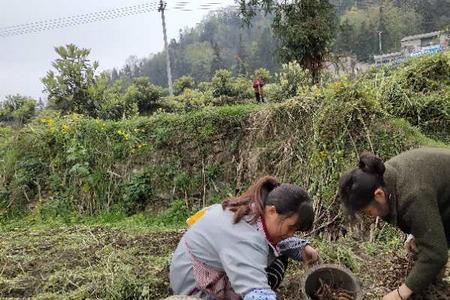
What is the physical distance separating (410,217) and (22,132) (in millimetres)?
7588

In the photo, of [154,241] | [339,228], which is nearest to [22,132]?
[154,241]

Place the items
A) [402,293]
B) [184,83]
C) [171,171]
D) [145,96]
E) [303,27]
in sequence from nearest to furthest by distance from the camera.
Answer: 1. [402,293]
2. [171,171]
3. [303,27]
4. [145,96]
5. [184,83]

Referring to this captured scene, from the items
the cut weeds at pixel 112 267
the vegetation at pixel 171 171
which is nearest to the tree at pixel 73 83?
the vegetation at pixel 171 171

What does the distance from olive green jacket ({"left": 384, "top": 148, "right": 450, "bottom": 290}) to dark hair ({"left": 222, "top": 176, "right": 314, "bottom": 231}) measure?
386 mm

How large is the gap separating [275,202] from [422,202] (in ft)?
2.18

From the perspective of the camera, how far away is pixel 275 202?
93.6 inches

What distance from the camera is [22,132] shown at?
845cm

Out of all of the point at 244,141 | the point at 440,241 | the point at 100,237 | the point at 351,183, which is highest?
the point at 351,183

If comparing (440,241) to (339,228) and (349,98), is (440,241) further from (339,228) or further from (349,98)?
(349,98)

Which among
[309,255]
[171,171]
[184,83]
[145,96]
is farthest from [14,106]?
[309,255]

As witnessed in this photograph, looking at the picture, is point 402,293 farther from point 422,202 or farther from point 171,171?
point 171,171

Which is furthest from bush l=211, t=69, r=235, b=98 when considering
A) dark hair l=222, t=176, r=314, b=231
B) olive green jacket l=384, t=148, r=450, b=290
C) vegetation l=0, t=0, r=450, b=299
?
olive green jacket l=384, t=148, r=450, b=290

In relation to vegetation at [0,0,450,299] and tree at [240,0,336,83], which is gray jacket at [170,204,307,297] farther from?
tree at [240,0,336,83]

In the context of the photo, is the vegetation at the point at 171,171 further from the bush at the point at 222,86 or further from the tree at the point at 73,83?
the bush at the point at 222,86
